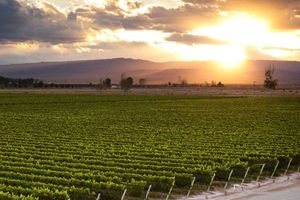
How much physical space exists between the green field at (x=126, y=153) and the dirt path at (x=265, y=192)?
1.43 m

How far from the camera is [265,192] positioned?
84.0 ft

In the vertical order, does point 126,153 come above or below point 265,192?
above

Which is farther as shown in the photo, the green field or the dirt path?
the dirt path

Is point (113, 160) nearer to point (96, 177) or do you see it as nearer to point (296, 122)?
point (96, 177)

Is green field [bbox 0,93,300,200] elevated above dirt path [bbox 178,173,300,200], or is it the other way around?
green field [bbox 0,93,300,200]

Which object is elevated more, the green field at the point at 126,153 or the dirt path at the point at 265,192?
the green field at the point at 126,153

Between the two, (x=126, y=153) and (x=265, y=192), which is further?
(x=126, y=153)

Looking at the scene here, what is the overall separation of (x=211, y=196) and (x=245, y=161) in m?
7.80

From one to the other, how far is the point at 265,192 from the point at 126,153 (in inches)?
414

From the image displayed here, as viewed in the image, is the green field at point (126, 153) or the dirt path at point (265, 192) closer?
the green field at point (126, 153)

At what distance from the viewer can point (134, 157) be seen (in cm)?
3125

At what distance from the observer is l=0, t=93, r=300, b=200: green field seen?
77.4 feet

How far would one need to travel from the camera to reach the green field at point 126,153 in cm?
2359

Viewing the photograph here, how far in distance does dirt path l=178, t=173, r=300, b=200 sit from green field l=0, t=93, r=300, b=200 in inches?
56.2
